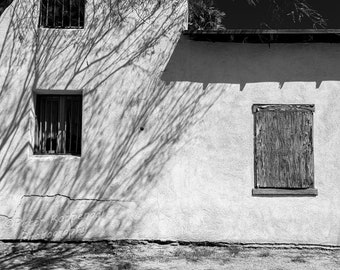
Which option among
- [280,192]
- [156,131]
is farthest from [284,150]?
[156,131]

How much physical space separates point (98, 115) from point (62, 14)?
2.10 meters

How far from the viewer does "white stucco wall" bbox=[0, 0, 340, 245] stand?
778 centimetres

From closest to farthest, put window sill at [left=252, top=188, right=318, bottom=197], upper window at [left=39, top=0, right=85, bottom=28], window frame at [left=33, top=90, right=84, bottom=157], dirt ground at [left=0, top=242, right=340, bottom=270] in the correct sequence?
dirt ground at [left=0, top=242, right=340, bottom=270] < window sill at [left=252, top=188, right=318, bottom=197] < window frame at [left=33, top=90, right=84, bottom=157] < upper window at [left=39, top=0, right=85, bottom=28]

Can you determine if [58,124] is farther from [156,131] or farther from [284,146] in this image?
[284,146]

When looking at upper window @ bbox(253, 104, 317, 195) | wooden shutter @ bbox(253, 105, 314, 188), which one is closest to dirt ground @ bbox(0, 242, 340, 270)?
upper window @ bbox(253, 104, 317, 195)

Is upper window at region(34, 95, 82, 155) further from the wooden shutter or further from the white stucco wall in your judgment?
the wooden shutter

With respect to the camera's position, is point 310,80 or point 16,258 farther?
point 310,80

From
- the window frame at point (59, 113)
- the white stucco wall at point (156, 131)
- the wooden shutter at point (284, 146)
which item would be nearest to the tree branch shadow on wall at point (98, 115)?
the white stucco wall at point (156, 131)

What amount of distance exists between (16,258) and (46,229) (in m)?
0.77

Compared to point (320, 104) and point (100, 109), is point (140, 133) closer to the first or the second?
point (100, 109)


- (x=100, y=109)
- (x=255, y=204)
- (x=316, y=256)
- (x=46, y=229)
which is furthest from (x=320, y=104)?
(x=46, y=229)

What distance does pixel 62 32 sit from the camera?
807 cm

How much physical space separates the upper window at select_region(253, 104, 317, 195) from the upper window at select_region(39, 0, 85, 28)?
371 centimetres

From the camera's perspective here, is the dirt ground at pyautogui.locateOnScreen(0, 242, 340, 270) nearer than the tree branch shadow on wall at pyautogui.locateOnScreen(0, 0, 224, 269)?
Yes
